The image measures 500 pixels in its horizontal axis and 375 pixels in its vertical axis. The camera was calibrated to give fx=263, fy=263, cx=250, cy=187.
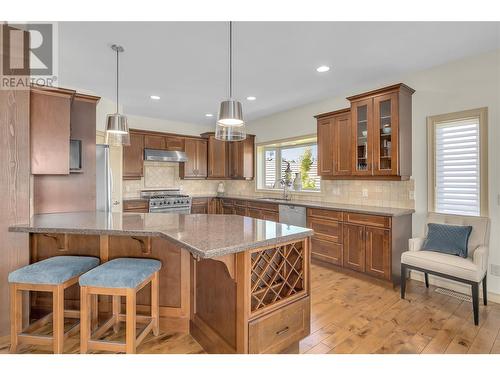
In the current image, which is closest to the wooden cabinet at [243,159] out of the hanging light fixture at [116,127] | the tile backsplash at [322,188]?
the tile backsplash at [322,188]

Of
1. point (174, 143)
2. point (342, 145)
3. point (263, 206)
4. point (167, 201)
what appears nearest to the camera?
point (342, 145)

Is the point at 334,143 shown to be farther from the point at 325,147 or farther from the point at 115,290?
the point at 115,290

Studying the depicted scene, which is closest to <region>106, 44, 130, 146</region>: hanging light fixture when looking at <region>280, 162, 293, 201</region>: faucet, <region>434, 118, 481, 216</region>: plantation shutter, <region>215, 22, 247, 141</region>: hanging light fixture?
<region>215, 22, 247, 141</region>: hanging light fixture

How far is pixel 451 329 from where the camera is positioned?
2236 millimetres

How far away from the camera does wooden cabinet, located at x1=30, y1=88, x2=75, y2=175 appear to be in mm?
2432

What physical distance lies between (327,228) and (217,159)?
3355 mm

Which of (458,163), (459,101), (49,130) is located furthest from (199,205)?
(459,101)

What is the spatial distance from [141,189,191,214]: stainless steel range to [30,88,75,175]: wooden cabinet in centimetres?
259

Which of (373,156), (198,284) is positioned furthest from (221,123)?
(373,156)

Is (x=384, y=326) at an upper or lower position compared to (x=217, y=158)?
lower

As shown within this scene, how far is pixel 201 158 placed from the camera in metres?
6.11
